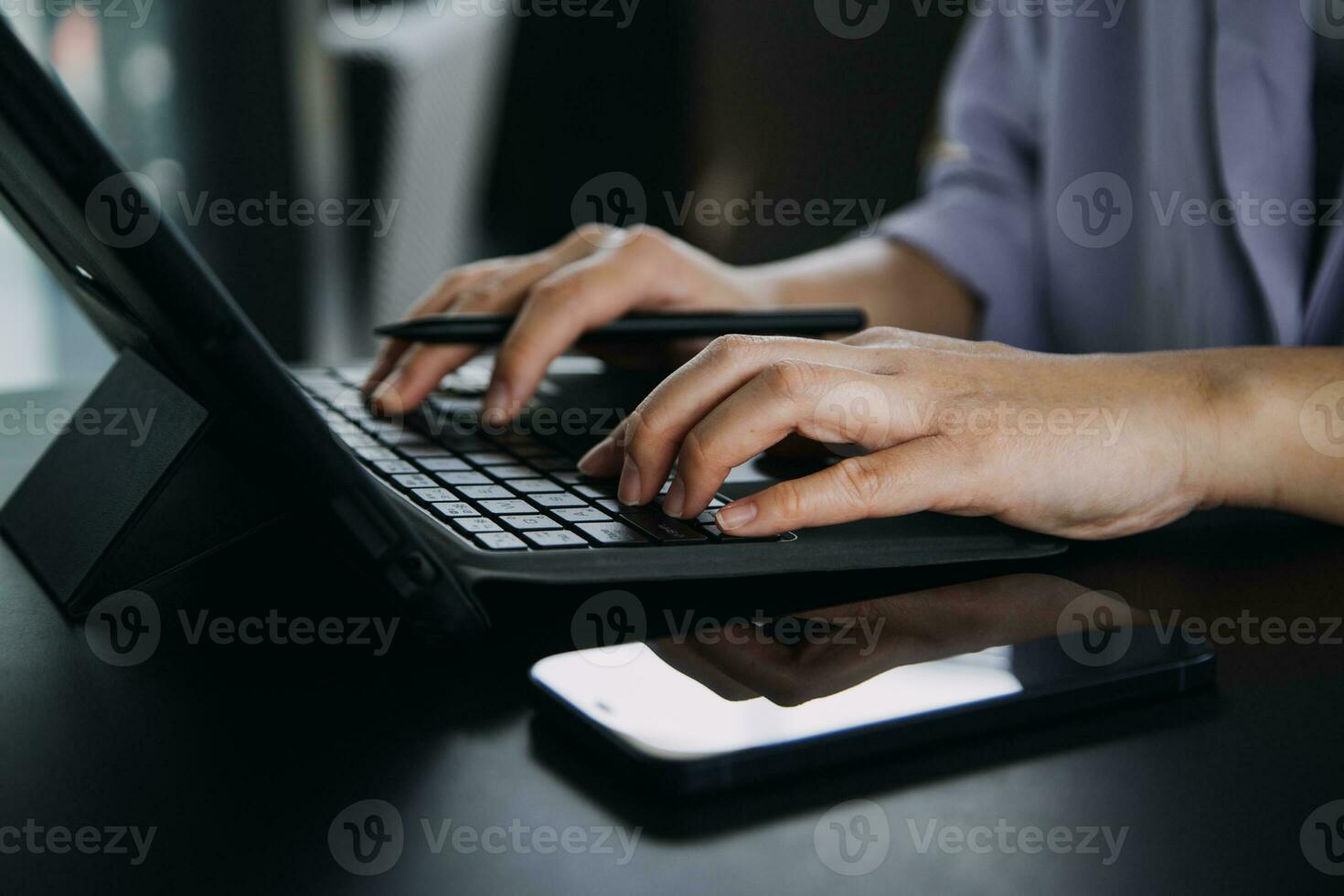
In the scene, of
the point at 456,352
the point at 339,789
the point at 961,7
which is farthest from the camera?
the point at 961,7

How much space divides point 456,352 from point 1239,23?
0.50m

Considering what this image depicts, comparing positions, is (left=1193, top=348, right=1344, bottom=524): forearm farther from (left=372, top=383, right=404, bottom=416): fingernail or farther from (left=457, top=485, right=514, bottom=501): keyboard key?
(left=372, top=383, right=404, bottom=416): fingernail

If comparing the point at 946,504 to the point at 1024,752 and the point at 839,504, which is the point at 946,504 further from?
the point at 1024,752

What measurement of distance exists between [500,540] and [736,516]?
0.08 m

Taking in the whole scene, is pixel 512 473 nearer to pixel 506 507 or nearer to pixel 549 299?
pixel 506 507

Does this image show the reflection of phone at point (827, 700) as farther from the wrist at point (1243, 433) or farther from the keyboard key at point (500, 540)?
the wrist at point (1243, 433)

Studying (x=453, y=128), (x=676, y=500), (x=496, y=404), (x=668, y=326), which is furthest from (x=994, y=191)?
(x=453, y=128)

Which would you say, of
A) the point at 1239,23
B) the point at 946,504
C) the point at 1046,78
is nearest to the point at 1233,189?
the point at 1239,23

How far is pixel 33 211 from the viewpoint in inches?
16.4

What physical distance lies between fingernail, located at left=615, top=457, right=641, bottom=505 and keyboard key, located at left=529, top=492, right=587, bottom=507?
0.01 m

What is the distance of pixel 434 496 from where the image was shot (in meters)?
0.43

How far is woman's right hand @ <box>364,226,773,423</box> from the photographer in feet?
2.00

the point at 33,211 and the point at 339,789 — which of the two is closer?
the point at 339,789

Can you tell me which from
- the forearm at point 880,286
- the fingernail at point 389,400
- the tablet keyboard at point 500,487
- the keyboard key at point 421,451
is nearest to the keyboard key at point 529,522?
the tablet keyboard at point 500,487
